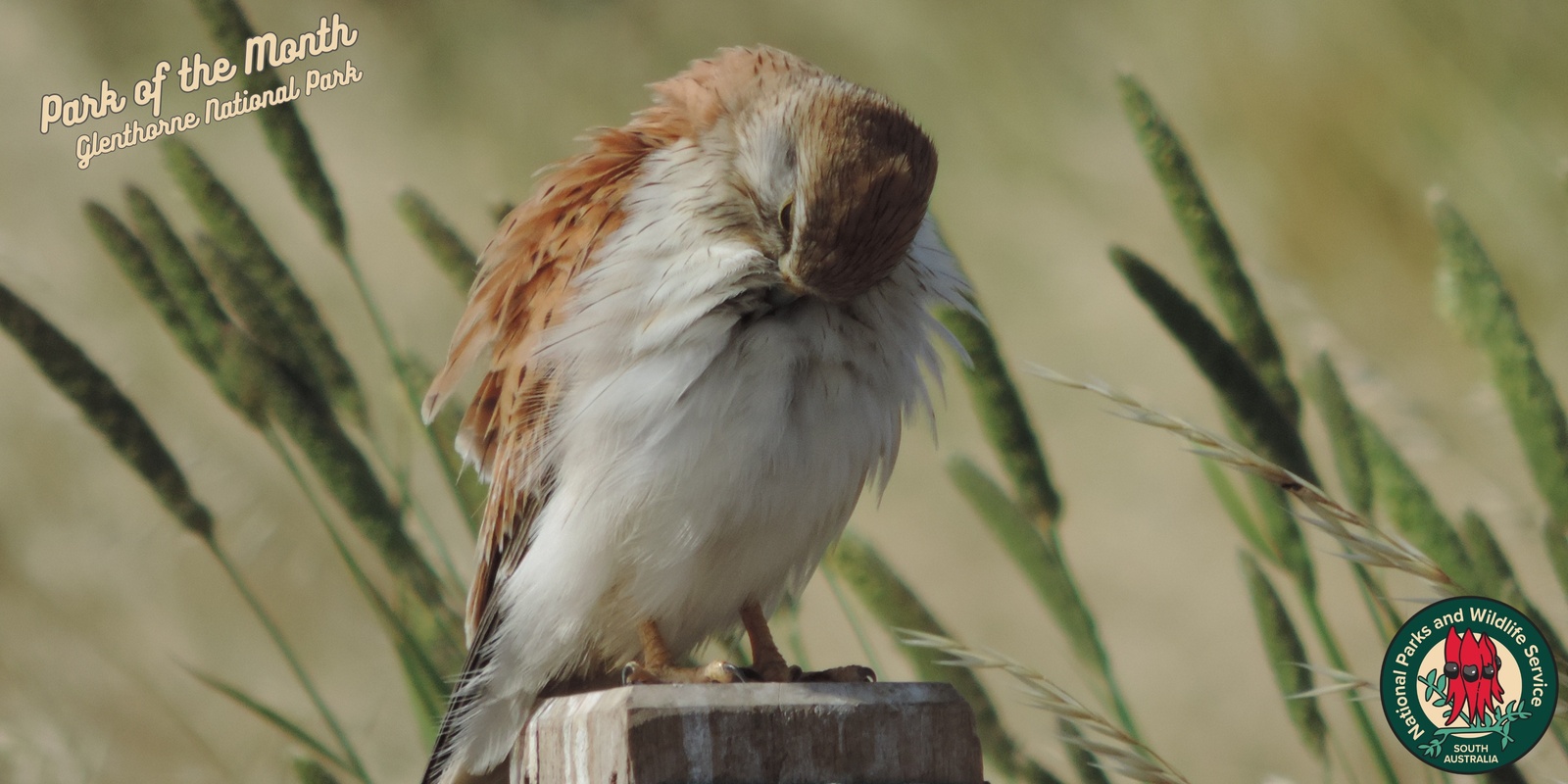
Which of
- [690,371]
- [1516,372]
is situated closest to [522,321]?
[690,371]

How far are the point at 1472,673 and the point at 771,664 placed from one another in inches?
37.1

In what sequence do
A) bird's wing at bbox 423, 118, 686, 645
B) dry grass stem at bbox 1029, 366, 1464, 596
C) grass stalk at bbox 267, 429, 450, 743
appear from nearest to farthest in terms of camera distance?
dry grass stem at bbox 1029, 366, 1464, 596
bird's wing at bbox 423, 118, 686, 645
grass stalk at bbox 267, 429, 450, 743

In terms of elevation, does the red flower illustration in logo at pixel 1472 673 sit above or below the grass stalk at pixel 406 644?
below

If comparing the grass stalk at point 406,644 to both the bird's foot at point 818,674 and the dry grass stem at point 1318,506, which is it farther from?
the dry grass stem at point 1318,506

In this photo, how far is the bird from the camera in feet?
5.47

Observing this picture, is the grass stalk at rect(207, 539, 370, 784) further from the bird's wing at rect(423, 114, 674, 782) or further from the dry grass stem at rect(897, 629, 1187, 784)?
the dry grass stem at rect(897, 629, 1187, 784)

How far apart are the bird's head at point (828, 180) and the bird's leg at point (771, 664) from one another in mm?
445

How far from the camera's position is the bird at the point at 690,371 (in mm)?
1668

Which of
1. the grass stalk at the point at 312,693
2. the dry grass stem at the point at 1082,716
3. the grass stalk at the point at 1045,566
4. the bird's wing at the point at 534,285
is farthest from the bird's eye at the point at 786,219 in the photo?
the grass stalk at the point at 312,693

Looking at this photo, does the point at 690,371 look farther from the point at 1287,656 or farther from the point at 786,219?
the point at 1287,656

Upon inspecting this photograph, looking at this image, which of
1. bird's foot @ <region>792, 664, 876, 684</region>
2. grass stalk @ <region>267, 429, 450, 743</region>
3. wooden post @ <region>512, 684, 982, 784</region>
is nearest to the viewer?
wooden post @ <region>512, 684, 982, 784</region>

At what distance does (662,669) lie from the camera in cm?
175

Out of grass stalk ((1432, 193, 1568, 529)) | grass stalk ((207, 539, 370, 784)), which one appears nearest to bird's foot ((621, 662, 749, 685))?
grass stalk ((207, 539, 370, 784))

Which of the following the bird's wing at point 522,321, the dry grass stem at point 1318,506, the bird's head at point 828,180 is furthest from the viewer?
the bird's wing at point 522,321
